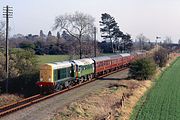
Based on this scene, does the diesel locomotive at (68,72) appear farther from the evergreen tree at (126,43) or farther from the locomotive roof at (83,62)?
the evergreen tree at (126,43)

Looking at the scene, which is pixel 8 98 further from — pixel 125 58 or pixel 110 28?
pixel 110 28

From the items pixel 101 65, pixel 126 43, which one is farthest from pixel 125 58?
pixel 126 43

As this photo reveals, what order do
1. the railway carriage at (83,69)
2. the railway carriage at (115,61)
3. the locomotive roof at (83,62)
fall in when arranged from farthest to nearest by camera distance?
the railway carriage at (115,61), the locomotive roof at (83,62), the railway carriage at (83,69)

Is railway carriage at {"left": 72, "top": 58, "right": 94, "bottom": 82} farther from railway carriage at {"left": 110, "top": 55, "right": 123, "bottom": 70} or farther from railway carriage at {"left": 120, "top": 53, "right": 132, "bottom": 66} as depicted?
railway carriage at {"left": 120, "top": 53, "right": 132, "bottom": 66}

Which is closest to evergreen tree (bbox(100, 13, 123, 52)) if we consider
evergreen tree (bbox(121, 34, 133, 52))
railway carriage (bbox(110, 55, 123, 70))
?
evergreen tree (bbox(121, 34, 133, 52))

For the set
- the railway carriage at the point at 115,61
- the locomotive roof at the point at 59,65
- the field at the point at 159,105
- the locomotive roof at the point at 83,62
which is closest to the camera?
the field at the point at 159,105

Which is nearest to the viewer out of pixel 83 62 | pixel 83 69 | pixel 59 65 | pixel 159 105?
pixel 159 105

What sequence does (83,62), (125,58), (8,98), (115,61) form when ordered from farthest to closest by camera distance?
(125,58), (115,61), (83,62), (8,98)

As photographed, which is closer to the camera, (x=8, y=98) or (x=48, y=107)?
(x=48, y=107)

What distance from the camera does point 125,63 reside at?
2515 inches

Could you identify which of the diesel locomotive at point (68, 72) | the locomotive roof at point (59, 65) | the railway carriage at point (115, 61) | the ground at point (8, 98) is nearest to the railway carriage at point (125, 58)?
the railway carriage at point (115, 61)

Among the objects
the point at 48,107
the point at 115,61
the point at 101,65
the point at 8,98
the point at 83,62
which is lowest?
the point at 8,98

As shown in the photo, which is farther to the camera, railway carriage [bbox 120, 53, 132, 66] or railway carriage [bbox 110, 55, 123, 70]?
railway carriage [bbox 120, 53, 132, 66]

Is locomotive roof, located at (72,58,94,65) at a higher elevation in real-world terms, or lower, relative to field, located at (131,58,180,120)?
higher
